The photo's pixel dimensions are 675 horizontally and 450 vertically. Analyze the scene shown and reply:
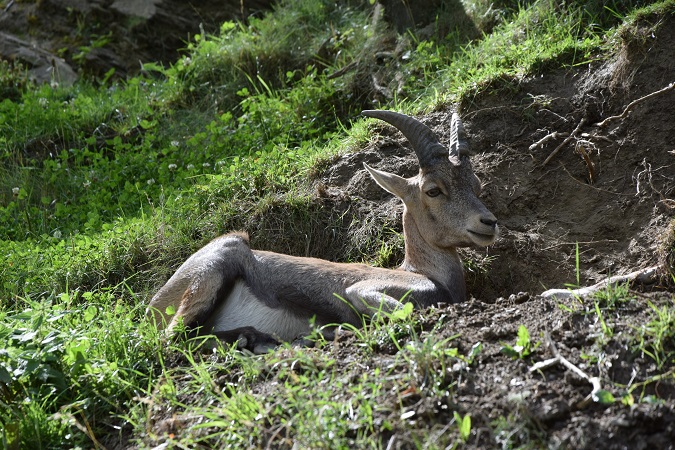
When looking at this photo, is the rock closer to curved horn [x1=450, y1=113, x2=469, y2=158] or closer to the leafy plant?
curved horn [x1=450, y1=113, x2=469, y2=158]

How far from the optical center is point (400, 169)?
8.26 meters

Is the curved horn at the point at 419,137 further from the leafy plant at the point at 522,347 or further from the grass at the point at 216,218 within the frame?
the leafy plant at the point at 522,347

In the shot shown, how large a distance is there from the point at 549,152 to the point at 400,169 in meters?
1.50

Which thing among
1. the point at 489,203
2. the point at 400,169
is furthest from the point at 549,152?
the point at 400,169

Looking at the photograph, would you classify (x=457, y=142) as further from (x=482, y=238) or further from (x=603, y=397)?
(x=603, y=397)

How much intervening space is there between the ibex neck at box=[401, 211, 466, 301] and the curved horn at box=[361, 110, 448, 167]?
58cm

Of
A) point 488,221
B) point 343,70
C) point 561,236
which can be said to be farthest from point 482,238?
point 343,70

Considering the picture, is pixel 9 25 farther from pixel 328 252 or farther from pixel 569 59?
pixel 569 59

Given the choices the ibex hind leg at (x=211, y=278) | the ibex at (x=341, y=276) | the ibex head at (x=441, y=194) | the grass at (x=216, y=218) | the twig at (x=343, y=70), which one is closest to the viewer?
the grass at (x=216, y=218)

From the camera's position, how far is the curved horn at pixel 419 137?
7004 millimetres

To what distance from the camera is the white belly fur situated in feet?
21.3

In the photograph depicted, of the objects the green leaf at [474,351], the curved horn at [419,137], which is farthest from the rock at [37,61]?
the green leaf at [474,351]

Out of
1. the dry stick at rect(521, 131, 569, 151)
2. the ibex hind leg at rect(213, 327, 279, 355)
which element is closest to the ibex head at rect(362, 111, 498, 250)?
the dry stick at rect(521, 131, 569, 151)

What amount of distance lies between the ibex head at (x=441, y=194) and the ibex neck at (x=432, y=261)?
34 mm
